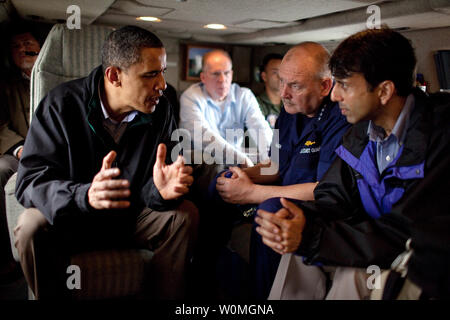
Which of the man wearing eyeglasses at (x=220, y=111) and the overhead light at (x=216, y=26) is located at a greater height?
the overhead light at (x=216, y=26)

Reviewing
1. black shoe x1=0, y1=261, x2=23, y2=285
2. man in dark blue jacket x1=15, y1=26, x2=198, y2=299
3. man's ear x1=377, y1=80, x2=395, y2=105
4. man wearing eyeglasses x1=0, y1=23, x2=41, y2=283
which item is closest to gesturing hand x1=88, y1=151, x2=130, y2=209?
man in dark blue jacket x1=15, y1=26, x2=198, y2=299

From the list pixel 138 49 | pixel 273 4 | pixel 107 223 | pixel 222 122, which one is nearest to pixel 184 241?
pixel 107 223

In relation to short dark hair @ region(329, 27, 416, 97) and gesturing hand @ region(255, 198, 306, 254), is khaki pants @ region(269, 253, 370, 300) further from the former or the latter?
short dark hair @ region(329, 27, 416, 97)

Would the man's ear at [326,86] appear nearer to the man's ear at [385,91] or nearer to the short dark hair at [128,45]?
the man's ear at [385,91]

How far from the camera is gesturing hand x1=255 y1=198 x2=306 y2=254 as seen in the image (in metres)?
1.22

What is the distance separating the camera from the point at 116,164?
66.3 inches

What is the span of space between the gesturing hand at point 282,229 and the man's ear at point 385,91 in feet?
1.52

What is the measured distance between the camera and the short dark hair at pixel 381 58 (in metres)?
1.25

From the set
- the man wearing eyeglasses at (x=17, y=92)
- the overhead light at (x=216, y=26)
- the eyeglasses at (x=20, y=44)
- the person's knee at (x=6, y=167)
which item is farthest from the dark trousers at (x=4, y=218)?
the overhead light at (x=216, y=26)

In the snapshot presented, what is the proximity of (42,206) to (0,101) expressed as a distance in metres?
1.59

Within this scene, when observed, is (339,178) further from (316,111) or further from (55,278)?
(55,278)

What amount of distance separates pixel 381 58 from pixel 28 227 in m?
1.34

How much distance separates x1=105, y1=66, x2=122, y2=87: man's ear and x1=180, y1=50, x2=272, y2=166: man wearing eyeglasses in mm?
1290
